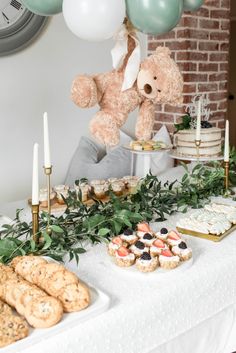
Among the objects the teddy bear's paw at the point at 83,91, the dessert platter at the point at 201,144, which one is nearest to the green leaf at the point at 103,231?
the teddy bear's paw at the point at 83,91

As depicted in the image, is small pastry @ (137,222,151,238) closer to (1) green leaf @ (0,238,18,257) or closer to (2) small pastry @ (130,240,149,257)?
(2) small pastry @ (130,240,149,257)

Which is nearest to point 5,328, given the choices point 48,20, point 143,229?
point 143,229

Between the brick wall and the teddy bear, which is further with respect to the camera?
the brick wall

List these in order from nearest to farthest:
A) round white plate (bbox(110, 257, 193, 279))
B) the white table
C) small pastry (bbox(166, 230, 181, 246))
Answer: the white table, round white plate (bbox(110, 257, 193, 279)), small pastry (bbox(166, 230, 181, 246))

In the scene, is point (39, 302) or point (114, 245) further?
point (114, 245)

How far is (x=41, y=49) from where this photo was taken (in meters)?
2.44

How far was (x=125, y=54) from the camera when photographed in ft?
4.53

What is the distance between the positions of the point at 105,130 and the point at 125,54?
240 mm

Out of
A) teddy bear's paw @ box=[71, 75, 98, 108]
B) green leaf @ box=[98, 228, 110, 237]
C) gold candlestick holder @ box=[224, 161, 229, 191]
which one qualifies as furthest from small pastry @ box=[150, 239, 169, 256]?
gold candlestick holder @ box=[224, 161, 229, 191]

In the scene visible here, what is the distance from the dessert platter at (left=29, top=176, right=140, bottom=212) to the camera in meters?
1.64

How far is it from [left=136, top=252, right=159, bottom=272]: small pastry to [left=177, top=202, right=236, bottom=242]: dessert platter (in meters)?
0.32

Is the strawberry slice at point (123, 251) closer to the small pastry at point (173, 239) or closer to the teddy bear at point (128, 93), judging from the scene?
the small pastry at point (173, 239)

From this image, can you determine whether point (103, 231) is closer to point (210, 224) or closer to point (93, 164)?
point (210, 224)

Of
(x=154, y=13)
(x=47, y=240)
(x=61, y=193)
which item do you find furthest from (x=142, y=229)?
(x=154, y=13)
